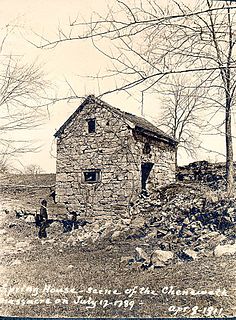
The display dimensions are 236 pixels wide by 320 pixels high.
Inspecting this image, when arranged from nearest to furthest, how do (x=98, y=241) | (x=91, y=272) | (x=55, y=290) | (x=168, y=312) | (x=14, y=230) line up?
(x=168, y=312), (x=55, y=290), (x=91, y=272), (x=98, y=241), (x=14, y=230)

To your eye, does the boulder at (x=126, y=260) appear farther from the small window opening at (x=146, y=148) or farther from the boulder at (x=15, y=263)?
the small window opening at (x=146, y=148)

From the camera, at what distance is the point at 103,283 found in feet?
13.5

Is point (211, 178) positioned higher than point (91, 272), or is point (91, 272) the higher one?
point (211, 178)

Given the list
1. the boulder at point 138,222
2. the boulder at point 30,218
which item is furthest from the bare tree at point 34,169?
the boulder at point 138,222

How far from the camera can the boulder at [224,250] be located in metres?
4.77

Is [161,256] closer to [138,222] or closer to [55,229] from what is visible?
[138,222]

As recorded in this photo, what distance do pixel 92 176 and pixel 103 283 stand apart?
8.47 feet

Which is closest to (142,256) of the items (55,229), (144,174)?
(55,229)

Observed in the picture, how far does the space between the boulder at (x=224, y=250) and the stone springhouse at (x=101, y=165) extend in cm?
191

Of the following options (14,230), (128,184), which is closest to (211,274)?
(128,184)

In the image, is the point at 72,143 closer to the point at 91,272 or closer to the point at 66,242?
the point at 66,242

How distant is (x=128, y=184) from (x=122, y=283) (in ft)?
9.13

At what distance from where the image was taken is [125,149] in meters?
6.57

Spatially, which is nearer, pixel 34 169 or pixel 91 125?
pixel 34 169
